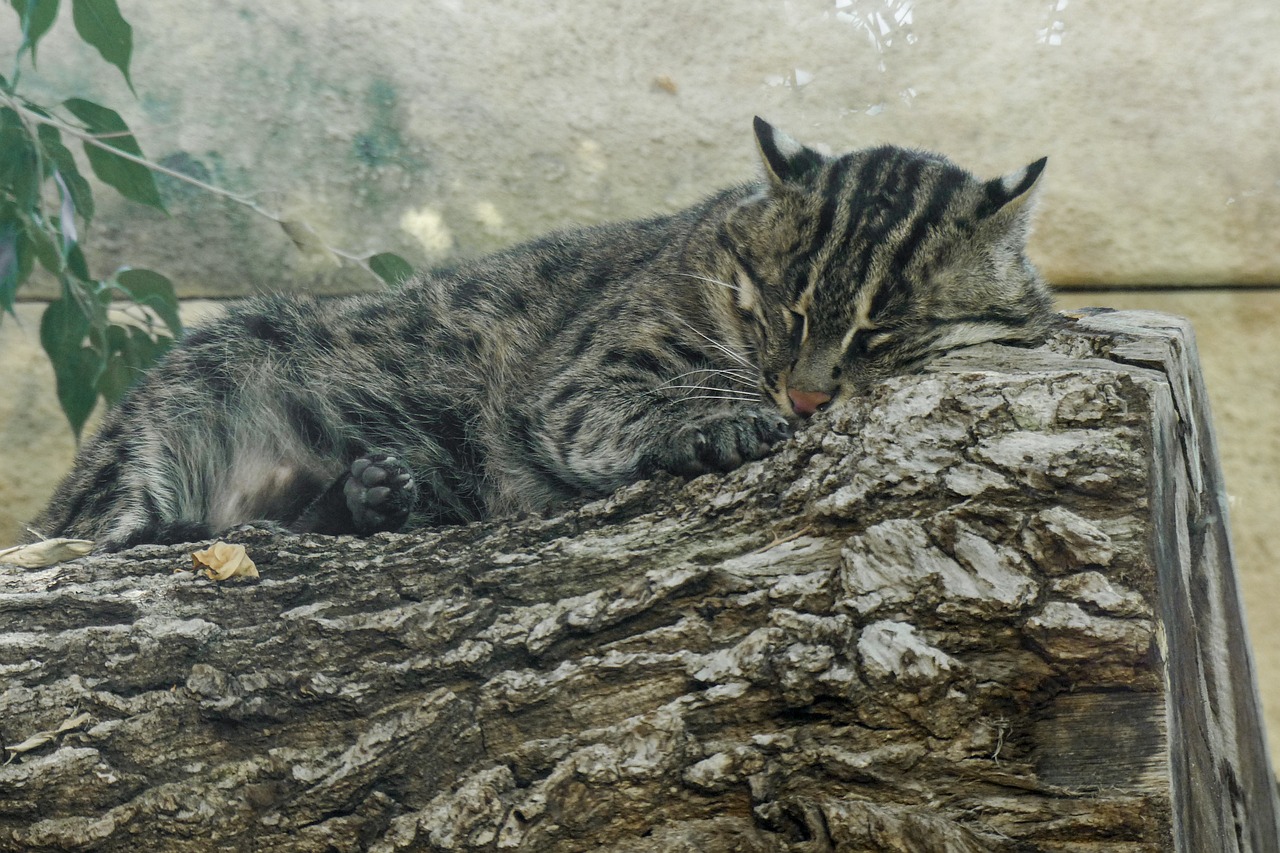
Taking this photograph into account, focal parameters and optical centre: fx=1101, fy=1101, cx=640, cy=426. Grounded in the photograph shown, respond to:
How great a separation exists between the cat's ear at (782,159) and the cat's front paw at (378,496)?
1.55m

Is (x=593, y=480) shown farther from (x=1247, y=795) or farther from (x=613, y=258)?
(x=1247, y=795)

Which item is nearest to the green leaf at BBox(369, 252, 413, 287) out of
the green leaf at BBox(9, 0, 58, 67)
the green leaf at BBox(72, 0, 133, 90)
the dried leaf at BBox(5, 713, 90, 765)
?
the green leaf at BBox(72, 0, 133, 90)

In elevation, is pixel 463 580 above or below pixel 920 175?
below

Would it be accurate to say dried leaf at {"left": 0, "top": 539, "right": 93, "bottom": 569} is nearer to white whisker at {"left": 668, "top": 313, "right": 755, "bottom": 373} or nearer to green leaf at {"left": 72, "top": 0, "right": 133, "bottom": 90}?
white whisker at {"left": 668, "top": 313, "right": 755, "bottom": 373}

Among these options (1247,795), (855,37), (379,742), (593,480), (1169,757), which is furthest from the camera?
(855,37)

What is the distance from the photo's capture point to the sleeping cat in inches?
124

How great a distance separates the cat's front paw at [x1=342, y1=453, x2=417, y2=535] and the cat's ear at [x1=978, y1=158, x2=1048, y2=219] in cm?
189

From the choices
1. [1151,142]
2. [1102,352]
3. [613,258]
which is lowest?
[1102,352]

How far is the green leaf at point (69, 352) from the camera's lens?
15.3 ft

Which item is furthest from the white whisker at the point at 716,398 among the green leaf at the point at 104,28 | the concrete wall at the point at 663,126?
the concrete wall at the point at 663,126

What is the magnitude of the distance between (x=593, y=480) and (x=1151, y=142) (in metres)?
4.25

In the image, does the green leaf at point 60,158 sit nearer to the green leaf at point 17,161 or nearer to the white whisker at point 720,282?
the green leaf at point 17,161

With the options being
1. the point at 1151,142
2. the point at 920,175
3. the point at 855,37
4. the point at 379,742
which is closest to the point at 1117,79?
the point at 1151,142

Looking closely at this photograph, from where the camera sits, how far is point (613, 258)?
4301mm
